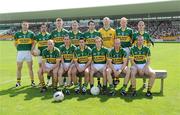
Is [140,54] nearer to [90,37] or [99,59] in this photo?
[99,59]

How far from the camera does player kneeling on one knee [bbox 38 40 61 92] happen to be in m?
10.1

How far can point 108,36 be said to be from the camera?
10.8m

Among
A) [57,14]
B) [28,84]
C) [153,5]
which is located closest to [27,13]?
[57,14]

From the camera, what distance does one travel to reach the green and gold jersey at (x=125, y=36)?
1055 centimetres

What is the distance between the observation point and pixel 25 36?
36.8ft

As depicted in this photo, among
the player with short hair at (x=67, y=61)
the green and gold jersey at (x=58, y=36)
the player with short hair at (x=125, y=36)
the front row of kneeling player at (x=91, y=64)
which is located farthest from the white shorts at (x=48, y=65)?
the player with short hair at (x=125, y=36)

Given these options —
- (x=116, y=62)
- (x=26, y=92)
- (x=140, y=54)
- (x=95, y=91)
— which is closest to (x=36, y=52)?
(x=26, y=92)

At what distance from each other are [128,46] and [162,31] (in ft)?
149

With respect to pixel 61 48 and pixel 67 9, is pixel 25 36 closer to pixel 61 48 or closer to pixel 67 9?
pixel 61 48

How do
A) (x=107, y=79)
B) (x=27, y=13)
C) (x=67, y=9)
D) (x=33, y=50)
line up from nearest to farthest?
(x=107, y=79), (x=33, y=50), (x=67, y=9), (x=27, y=13)

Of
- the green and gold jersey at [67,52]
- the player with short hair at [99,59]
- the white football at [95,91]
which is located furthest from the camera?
the green and gold jersey at [67,52]

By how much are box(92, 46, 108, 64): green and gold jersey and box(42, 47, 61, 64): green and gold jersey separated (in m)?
1.09

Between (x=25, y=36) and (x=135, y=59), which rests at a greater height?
(x=25, y=36)

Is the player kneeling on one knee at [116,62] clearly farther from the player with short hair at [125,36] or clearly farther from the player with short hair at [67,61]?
the player with short hair at [67,61]
